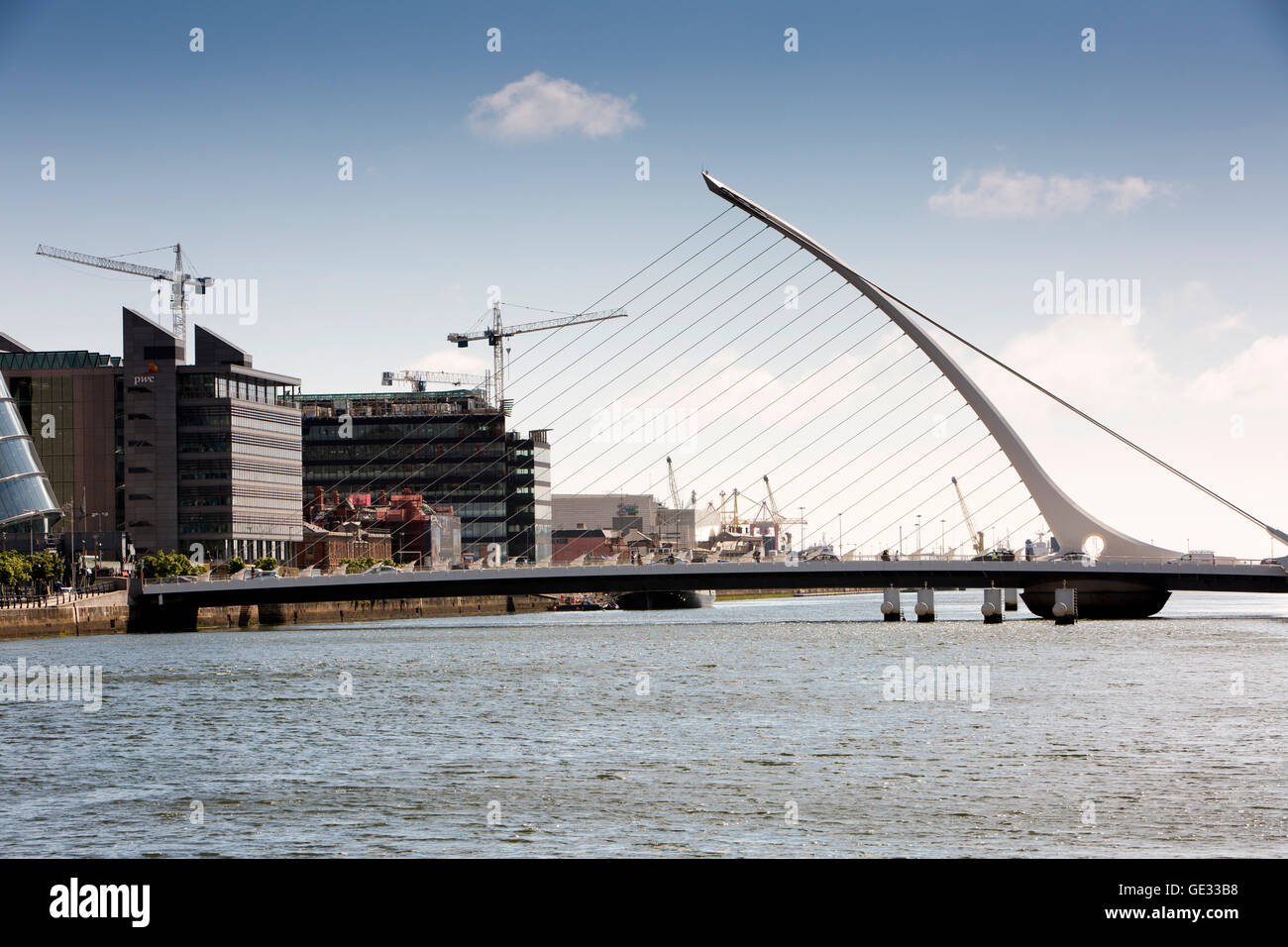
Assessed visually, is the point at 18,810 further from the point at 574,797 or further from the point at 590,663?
the point at 590,663

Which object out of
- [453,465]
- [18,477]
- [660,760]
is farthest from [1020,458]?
[453,465]

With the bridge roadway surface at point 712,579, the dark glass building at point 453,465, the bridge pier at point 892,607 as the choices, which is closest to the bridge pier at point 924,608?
the bridge pier at point 892,607

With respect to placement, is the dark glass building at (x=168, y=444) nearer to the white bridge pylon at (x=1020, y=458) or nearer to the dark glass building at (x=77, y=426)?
the dark glass building at (x=77, y=426)

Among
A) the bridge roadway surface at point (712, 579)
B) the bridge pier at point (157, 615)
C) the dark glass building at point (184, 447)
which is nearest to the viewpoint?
the bridge roadway surface at point (712, 579)

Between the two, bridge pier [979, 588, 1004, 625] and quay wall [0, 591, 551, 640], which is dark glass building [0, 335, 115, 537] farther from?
bridge pier [979, 588, 1004, 625]

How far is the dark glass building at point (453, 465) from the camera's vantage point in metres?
183

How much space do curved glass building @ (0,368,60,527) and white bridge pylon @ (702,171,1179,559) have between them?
229ft

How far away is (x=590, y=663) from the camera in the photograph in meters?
55.2

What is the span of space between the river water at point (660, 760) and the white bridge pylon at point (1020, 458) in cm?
2919

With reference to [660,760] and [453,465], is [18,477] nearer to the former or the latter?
[453,465]

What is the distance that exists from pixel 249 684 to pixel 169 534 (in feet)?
302

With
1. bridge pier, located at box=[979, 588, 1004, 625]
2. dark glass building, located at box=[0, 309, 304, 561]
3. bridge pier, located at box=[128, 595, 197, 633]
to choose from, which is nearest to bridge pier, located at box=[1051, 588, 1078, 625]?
bridge pier, located at box=[979, 588, 1004, 625]
